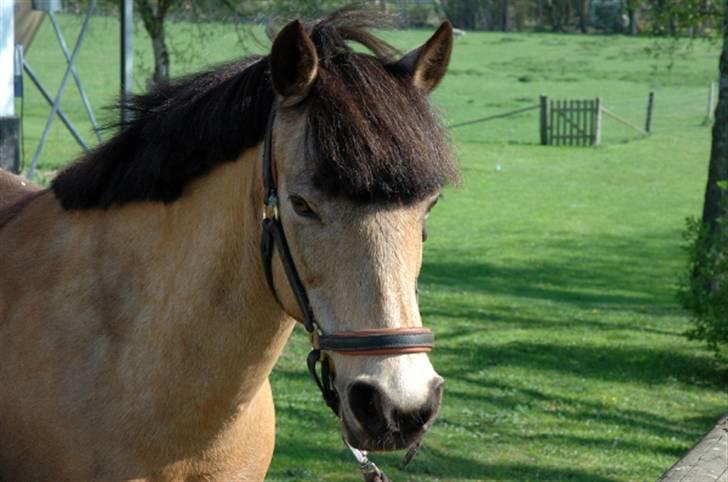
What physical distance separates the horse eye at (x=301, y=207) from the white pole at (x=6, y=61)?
4.93 m

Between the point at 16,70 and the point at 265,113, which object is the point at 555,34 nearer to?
the point at 16,70

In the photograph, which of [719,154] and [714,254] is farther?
[719,154]

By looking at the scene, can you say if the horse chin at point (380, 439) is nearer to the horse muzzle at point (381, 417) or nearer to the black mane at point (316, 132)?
the horse muzzle at point (381, 417)

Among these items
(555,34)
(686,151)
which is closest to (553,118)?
(686,151)

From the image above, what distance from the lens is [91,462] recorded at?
2.90 m

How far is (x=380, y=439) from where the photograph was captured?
2418 millimetres

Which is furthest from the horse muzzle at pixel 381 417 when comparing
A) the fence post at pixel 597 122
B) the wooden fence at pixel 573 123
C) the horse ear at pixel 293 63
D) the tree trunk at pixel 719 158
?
→ the fence post at pixel 597 122

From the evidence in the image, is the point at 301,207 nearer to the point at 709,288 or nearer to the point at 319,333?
the point at 319,333

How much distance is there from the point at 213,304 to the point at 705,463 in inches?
66.7

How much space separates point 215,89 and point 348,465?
3.74 m

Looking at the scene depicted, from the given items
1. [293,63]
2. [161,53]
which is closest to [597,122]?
[161,53]

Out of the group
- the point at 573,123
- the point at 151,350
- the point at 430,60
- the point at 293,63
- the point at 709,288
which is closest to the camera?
the point at 293,63

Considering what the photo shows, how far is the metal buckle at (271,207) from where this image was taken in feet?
8.74

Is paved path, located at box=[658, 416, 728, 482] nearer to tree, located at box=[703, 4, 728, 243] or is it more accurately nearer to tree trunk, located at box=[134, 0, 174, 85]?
tree, located at box=[703, 4, 728, 243]
